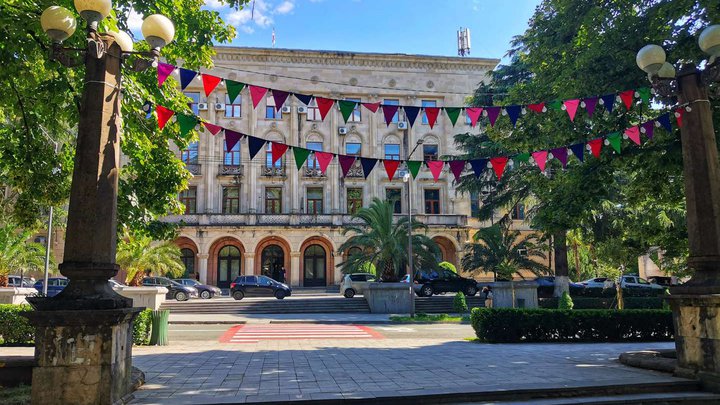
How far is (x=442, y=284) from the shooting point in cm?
3180

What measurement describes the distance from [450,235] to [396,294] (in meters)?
16.8

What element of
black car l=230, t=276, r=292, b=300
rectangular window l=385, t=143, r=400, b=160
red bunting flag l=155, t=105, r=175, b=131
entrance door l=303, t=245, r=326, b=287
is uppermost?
rectangular window l=385, t=143, r=400, b=160

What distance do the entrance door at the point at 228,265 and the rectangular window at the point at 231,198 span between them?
10.9 feet

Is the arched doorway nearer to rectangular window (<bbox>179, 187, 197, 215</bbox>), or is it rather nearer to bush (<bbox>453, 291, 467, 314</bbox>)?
rectangular window (<bbox>179, 187, 197, 215</bbox>)

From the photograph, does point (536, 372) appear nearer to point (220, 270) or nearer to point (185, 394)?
point (185, 394)

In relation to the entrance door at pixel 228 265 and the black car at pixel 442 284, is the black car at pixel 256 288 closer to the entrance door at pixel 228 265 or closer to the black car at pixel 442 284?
the black car at pixel 442 284

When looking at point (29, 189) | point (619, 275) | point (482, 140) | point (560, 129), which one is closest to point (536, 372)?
point (560, 129)

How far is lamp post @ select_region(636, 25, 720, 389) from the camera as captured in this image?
7.64 m

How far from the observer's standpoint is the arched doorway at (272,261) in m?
41.8

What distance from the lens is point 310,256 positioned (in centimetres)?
4266

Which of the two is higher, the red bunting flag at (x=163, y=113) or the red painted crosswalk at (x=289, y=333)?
the red bunting flag at (x=163, y=113)

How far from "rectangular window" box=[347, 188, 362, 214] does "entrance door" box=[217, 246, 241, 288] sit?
1007cm

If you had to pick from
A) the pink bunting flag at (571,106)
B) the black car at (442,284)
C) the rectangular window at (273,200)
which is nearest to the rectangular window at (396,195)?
the rectangular window at (273,200)

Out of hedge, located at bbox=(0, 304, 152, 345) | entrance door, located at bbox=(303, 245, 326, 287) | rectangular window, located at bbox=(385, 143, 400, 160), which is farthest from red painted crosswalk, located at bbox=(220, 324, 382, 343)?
rectangular window, located at bbox=(385, 143, 400, 160)
